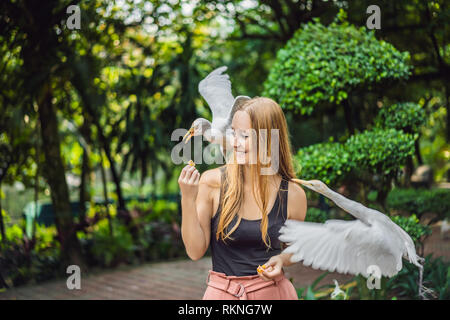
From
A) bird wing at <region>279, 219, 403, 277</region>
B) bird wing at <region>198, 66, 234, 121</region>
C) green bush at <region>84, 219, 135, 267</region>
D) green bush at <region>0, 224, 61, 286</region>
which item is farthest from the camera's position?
green bush at <region>84, 219, 135, 267</region>

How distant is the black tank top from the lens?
175 cm

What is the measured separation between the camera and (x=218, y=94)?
2371 mm

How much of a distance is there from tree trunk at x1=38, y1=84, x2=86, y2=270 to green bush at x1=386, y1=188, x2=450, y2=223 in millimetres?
4071

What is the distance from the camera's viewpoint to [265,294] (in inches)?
67.7

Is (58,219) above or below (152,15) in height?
below

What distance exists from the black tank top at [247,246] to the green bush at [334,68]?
2272 mm

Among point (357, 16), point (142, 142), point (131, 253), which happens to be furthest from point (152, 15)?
point (131, 253)

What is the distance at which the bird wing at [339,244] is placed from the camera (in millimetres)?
1485

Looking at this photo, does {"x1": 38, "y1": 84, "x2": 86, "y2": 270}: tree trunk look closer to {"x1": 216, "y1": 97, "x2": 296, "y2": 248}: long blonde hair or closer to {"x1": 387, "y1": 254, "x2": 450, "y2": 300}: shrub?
{"x1": 387, "y1": 254, "x2": 450, "y2": 300}: shrub

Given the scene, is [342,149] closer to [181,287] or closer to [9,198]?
[181,287]

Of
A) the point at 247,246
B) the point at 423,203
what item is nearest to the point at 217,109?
the point at 247,246

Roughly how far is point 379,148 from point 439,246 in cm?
423

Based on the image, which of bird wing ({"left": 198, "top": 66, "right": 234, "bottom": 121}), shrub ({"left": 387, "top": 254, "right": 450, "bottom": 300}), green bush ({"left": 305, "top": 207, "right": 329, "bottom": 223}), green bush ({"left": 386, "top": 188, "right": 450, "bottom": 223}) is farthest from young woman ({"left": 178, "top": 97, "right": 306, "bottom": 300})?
green bush ({"left": 386, "top": 188, "right": 450, "bottom": 223})
